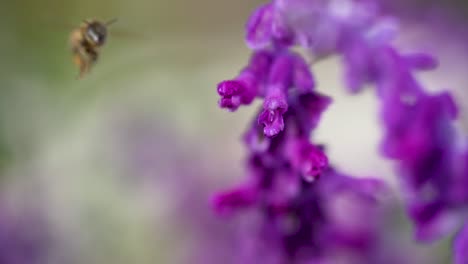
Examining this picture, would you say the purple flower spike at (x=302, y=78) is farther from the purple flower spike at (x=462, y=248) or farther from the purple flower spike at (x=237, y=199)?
the purple flower spike at (x=462, y=248)

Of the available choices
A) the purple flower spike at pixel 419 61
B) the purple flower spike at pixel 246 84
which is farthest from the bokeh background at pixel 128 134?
the purple flower spike at pixel 246 84

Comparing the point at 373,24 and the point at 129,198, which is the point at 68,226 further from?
the point at 373,24

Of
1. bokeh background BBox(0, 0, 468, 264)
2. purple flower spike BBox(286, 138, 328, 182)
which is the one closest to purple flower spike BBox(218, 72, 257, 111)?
purple flower spike BBox(286, 138, 328, 182)

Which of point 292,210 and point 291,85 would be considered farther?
point 292,210

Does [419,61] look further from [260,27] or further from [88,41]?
[88,41]

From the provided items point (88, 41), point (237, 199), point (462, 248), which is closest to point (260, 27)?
point (237, 199)

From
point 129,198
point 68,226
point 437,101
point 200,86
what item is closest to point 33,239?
point 68,226

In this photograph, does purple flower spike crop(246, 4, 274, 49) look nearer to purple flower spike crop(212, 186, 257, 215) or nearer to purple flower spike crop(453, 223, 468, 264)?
purple flower spike crop(212, 186, 257, 215)
